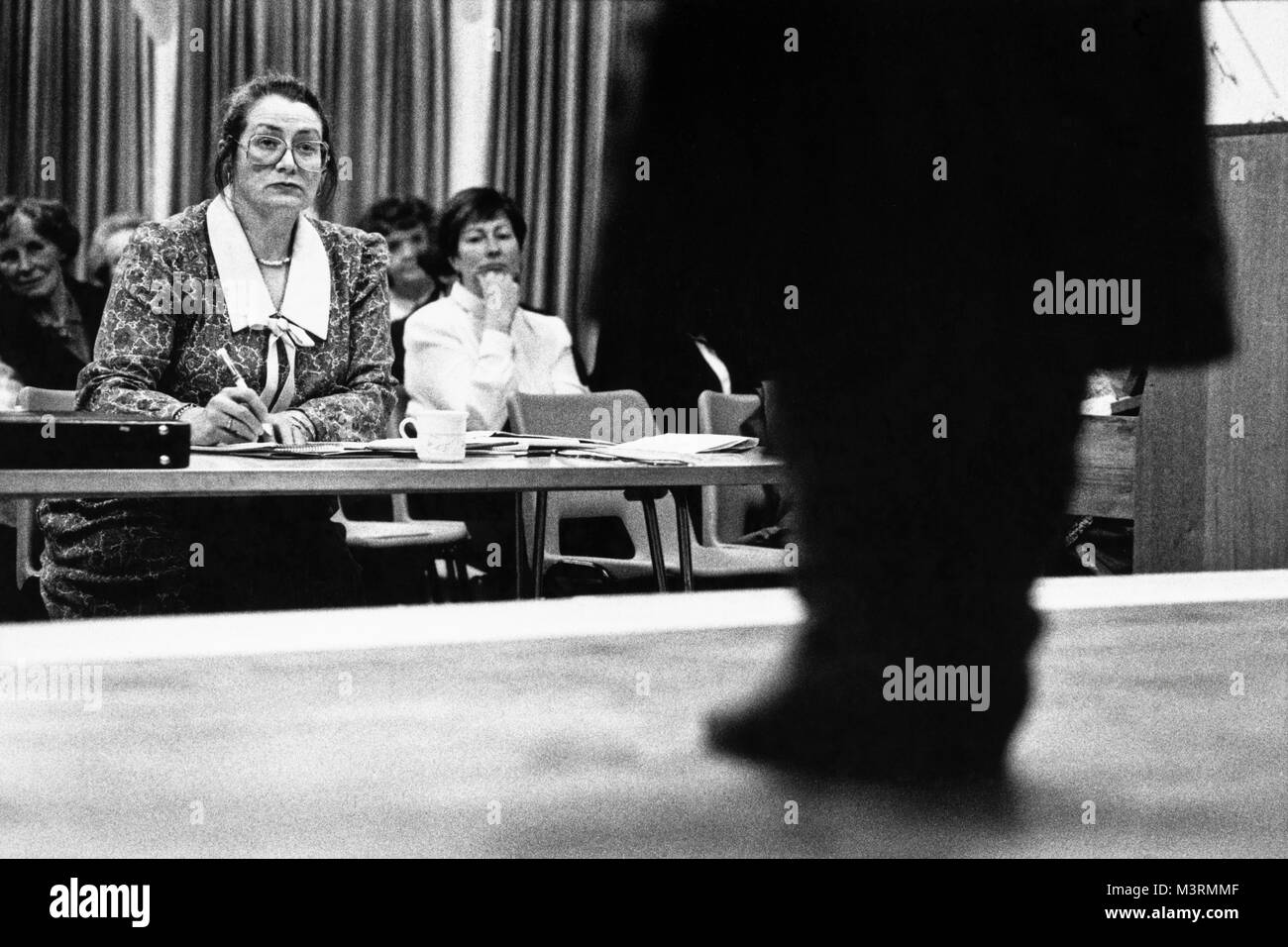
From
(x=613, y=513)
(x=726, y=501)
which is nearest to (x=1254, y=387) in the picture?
(x=726, y=501)

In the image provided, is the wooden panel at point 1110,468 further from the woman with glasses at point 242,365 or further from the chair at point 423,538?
the woman with glasses at point 242,365

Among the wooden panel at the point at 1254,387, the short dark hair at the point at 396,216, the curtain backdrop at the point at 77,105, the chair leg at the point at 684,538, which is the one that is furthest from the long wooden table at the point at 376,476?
the curtain backdrop at the point at 77,105

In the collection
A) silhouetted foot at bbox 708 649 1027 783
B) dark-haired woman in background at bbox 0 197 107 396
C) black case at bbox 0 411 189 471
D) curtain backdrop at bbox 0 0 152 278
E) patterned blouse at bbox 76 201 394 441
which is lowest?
silhouetted foot at bbox 708 649 1027 783

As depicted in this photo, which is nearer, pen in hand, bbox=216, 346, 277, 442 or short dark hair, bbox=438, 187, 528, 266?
pen in hand, bbox=216, 346, 277, 442

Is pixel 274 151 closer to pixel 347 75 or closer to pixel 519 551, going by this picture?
pixel 519 551

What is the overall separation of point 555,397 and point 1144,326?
2151mm

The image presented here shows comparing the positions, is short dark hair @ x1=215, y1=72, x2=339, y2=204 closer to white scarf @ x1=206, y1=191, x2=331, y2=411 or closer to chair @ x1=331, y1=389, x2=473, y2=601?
white scarf @ x1=206, y1=191, x2=331, y2=411

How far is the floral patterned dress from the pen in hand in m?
0.01

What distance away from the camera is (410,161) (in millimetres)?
4863

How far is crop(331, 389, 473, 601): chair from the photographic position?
317 centimetres

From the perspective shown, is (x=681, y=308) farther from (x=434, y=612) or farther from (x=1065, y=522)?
(x=434, y=612)

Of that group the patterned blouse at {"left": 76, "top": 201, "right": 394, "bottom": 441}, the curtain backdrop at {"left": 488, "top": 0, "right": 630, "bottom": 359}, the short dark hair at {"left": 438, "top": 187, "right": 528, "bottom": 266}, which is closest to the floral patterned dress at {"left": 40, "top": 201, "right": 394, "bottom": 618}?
the patterned blouse at {"left": 76, "top": 201, "right": 394, "bottom": 441}

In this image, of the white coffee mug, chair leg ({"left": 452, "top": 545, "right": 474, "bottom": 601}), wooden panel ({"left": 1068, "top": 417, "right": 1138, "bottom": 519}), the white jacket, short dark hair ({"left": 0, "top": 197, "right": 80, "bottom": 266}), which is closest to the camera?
the white coffee mug

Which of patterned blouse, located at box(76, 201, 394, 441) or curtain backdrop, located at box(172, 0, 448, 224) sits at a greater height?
curtain backdrop, located at box(172, 0, 448, 224)
